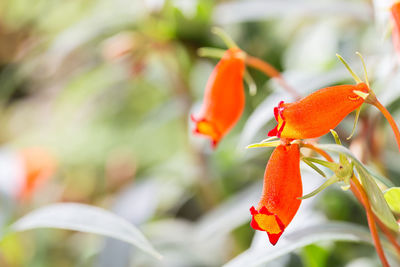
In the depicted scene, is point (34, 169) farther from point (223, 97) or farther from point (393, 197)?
point (393, 197)

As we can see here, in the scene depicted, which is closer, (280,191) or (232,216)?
(280,191)

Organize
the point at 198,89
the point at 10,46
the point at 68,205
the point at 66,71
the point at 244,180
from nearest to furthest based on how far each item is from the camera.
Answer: the point at 68,205, the point at 244,180, the point at 198,89, the point at 66,71, the point at 10,46

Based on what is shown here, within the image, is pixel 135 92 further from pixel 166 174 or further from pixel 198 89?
pixel 166 174

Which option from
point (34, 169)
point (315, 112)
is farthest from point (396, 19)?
point (34, 169)

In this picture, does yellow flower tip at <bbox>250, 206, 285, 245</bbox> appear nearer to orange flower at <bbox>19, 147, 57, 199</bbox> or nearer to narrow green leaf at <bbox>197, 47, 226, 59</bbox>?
narrow green leaf at <bbox>197, 47, 226, 59</bbox>

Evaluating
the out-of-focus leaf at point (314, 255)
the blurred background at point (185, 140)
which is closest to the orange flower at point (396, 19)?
the blurred background at point (185, 140)

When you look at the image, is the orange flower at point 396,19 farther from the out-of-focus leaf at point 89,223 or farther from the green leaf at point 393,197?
the out-of-focus leaf at point 89,223

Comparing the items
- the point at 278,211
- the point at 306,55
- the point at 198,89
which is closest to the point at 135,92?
the point at 198,89
